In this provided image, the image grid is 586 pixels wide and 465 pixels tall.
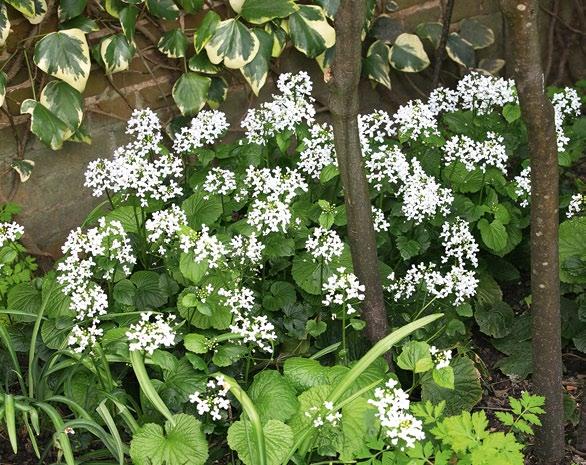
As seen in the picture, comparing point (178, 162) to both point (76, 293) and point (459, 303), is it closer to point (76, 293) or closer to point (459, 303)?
point (76, 293)

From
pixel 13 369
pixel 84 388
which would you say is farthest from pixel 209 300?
pixel 13 369

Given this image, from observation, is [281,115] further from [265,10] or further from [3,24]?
[3,24]

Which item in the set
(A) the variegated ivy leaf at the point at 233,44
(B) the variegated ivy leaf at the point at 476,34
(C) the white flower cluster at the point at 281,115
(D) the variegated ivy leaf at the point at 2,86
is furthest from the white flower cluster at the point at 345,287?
(B) the variegated ivy leaf at the point at 476,34

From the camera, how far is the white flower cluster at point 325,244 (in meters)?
2.51

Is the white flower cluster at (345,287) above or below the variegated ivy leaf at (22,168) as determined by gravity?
below

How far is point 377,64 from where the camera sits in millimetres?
3688

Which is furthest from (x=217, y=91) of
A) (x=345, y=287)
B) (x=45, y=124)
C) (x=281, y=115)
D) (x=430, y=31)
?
(x=345, y=287)

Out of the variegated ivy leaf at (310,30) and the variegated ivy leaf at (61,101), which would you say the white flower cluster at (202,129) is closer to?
the variegated ivy leaf at (61,101)

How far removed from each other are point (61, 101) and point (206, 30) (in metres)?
0.57

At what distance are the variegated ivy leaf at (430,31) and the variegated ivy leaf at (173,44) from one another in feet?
3.68

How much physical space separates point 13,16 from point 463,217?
5.47ft

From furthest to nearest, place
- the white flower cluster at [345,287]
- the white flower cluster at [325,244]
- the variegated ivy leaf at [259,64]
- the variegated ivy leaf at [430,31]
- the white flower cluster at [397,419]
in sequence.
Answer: the variegated ivy leaf at [430,31]
the variegated ivy leaf at [259,64]
the white flower cluster at [325,244]
the white flower cluster at [345,287]
the white flower cluster at [397,419]

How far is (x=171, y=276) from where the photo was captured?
106 inches

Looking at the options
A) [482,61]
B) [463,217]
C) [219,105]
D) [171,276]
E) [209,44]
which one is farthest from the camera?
[482,61]
